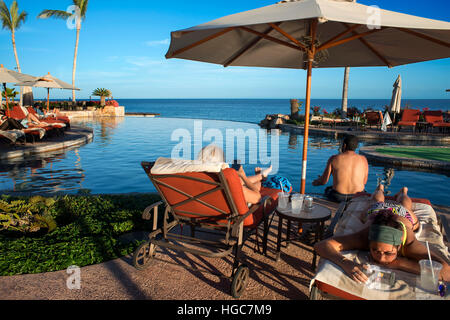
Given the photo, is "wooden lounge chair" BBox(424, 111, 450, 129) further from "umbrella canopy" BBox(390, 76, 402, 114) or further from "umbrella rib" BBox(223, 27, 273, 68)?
"umbrella rib" BBox(223, 27, 273, 68)

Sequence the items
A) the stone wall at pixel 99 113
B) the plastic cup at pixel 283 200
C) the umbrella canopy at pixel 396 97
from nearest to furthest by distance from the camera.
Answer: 1. the plastic cup at pixel 283 200
2. the umbrella canopy at pixel 396 97
3. the stone wall at pixel 99 113

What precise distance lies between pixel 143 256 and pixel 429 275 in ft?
7.76

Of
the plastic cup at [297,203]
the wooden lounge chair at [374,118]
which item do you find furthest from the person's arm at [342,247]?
the wooden lounge chair at [374,118]

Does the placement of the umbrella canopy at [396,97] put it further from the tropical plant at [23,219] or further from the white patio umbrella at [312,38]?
the tropical plant at [23,219]

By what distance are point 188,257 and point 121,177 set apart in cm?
476

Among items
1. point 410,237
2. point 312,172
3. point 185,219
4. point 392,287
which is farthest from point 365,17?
point 312,172

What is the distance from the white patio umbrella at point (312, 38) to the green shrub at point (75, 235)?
2.29 m

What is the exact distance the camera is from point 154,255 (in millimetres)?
3020

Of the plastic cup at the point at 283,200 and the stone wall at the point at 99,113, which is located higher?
the stone wall at the point at 99,113

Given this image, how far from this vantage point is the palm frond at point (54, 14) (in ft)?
102

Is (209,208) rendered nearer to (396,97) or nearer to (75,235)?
(75,235)

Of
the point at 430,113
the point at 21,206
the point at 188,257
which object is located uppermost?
the point at 430,113

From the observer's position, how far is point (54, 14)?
31.6 m
